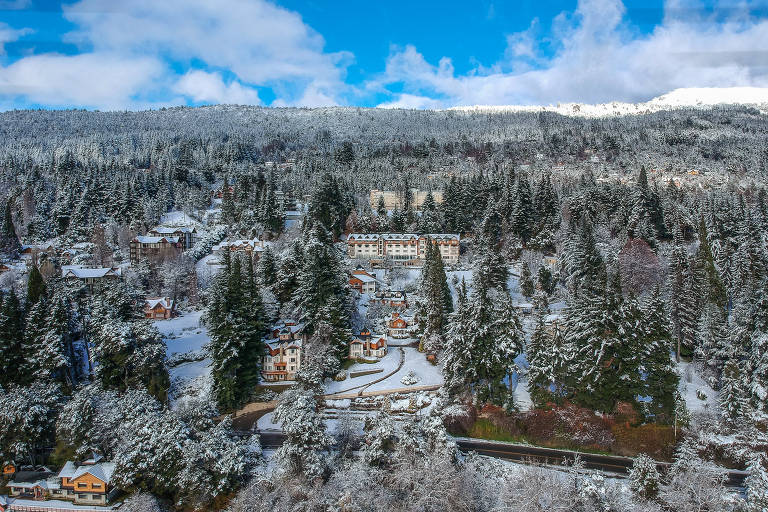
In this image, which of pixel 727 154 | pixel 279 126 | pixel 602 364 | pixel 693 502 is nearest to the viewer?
pixel 693 502

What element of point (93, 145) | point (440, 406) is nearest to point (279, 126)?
point (93, 145)

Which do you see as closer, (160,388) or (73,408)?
(73,408)

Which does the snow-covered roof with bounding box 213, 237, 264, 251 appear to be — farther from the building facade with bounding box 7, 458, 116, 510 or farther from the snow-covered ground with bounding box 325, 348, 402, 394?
the building facade with bounding box 7, 458, 116, 510

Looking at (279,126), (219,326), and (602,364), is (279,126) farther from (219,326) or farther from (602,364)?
(602,364)

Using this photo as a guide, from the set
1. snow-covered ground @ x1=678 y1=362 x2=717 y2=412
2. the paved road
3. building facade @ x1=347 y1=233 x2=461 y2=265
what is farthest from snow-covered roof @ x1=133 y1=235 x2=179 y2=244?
snow-covered ground @ x1=678 y1=362 x2=717 y2=412

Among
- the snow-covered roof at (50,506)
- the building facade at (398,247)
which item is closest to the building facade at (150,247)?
the building facade at (398,247)
